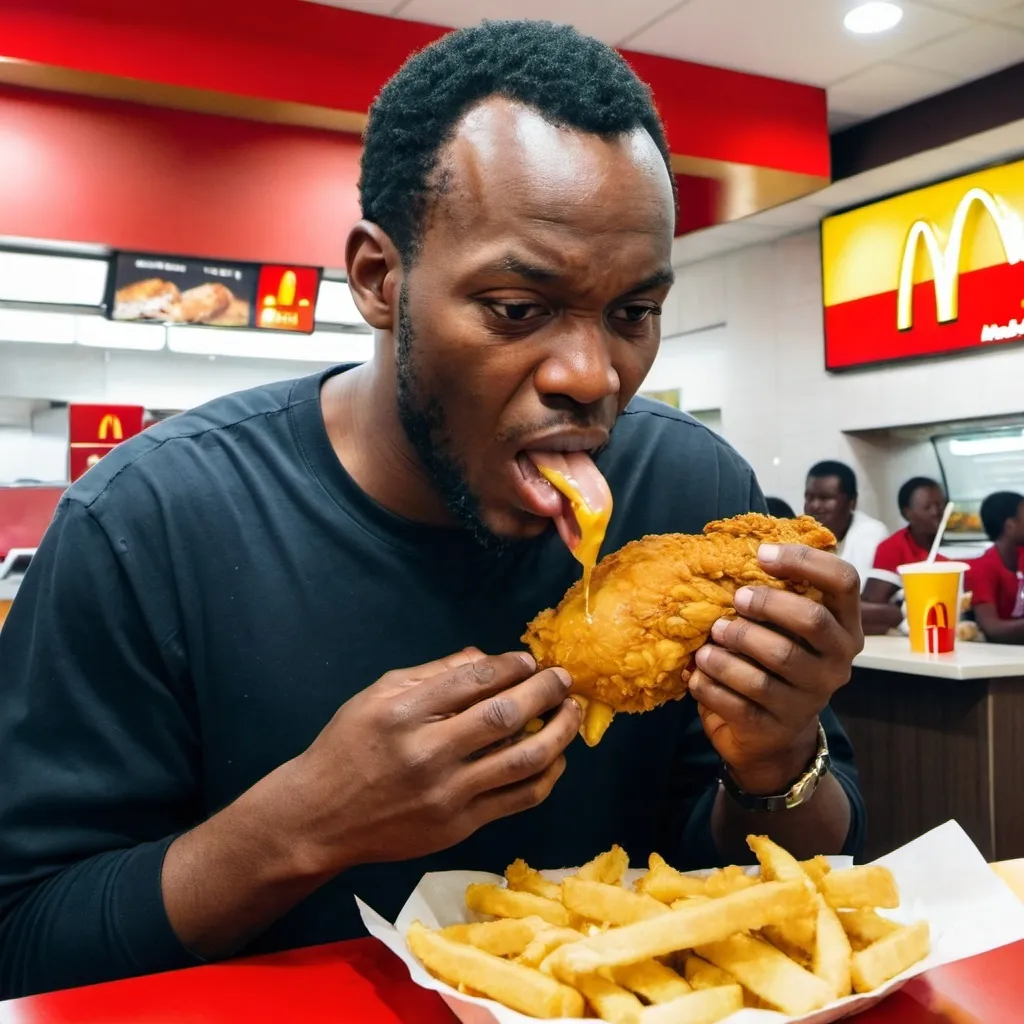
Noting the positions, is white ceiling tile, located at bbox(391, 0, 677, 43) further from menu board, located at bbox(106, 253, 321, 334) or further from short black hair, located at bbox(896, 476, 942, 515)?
short black hair, located at bbox(896, 476, 942, 515)

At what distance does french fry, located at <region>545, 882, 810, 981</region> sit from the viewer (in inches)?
37.1

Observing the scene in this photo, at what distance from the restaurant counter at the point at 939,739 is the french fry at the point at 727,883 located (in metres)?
3.27

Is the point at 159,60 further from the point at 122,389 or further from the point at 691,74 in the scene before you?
the point at 122,389

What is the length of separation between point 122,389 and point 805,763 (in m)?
7.93

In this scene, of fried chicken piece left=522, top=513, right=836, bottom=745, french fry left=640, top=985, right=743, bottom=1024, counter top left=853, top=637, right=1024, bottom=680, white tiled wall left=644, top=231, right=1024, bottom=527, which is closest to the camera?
french fry left=640, top=985, right=743, bottom=1024

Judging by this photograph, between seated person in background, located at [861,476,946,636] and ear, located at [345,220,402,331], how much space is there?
4.70 m

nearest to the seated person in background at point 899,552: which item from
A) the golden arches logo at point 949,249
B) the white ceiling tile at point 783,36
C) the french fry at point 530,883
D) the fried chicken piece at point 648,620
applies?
the golden arches logo at point 949,249

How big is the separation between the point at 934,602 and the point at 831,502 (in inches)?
100

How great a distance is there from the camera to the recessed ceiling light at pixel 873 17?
5449mm

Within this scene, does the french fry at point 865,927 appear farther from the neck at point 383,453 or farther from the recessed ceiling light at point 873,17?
the recessed ceiling light at point 873,17

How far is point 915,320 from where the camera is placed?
773cm

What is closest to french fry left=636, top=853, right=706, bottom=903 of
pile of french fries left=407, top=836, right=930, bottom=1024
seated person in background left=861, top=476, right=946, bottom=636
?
pile of french fries left=407, top=836, right=930, bottom=1024

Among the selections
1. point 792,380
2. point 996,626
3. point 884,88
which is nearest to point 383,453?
point 996,626

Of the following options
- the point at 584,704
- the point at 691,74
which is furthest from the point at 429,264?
the point at 691,74
